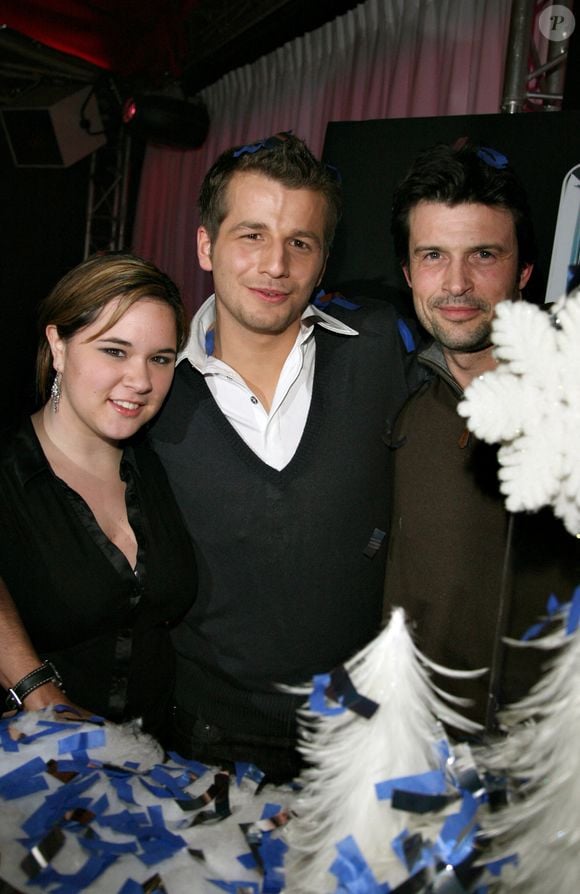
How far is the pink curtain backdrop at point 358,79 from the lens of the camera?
383 centimetres

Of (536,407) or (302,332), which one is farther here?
(302,332)

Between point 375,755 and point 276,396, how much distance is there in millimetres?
1378

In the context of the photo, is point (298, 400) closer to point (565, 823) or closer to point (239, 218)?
point (239, 218)

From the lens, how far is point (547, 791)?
715mm

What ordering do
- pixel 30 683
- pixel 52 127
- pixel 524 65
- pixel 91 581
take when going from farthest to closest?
pixel 52 127
pixel 524 65
pixel 91 581
pixel 30 683

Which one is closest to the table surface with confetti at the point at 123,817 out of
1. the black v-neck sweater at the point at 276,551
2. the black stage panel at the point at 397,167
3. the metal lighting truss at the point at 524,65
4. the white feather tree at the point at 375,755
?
the white feather tree at the point at 375,755

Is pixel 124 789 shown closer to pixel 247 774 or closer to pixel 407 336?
pixel 247 774

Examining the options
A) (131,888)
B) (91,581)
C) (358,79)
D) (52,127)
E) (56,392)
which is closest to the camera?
(131,888)

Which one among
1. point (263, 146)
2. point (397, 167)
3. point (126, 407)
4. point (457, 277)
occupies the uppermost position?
point (397, 167)

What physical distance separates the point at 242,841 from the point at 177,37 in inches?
232

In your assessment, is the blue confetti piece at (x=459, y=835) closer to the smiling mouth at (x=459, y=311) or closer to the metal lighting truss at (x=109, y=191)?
the smiling mouth at (x=459, y=311)

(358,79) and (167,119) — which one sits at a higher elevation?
(167,119)

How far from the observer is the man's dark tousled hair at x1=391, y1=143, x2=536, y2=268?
200 cm

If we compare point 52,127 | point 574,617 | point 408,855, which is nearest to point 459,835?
point 408,855
